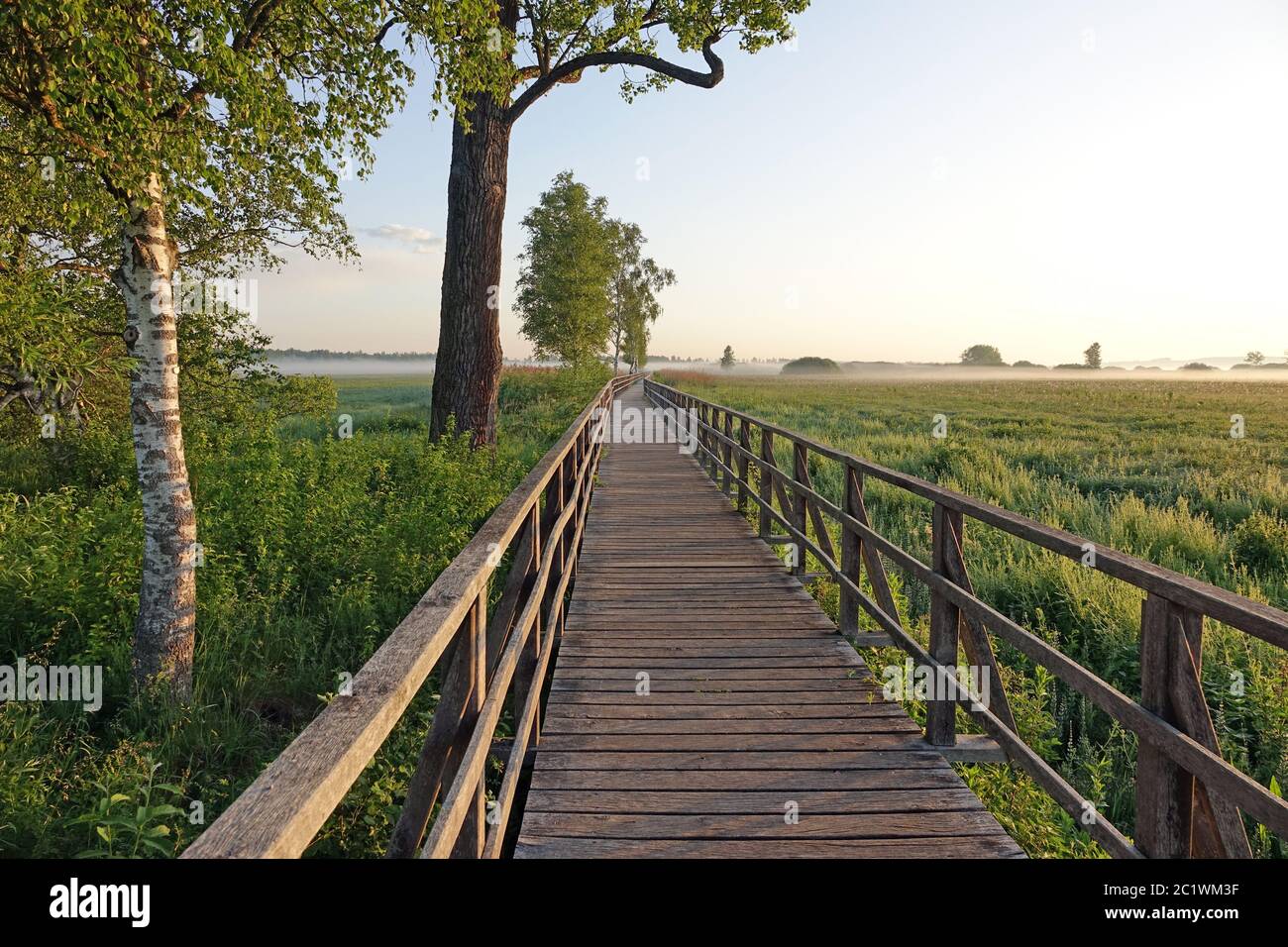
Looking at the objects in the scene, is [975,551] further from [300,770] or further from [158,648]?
[300,770]

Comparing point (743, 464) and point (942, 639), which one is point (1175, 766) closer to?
point (942, 639)

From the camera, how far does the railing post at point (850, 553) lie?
496 cm

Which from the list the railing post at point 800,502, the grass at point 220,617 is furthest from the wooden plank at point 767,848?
the railing post at point 800,502

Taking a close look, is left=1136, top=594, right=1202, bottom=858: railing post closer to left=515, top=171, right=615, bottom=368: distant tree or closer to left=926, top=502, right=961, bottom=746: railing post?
left=926, top=502, right=961, bottom=746: railing post

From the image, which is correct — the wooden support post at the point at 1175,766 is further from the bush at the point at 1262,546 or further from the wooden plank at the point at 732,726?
the bush at the point at 1262,546

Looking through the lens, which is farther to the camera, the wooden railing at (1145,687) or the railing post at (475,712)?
the railing post at (475,712)

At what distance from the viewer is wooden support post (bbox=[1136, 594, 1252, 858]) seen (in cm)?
211

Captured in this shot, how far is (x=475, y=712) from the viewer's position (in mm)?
2299

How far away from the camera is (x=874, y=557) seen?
14.9ft

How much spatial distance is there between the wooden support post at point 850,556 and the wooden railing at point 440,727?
7.12 feet

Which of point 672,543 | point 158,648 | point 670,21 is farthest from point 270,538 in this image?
point 670,21

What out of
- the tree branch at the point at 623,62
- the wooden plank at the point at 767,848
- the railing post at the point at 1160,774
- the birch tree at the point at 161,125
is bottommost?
the wooden plank at the point at 767,848

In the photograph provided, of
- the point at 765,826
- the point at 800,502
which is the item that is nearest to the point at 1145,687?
the point at 765,826

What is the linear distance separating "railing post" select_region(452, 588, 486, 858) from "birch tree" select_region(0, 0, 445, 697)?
3209 mm
